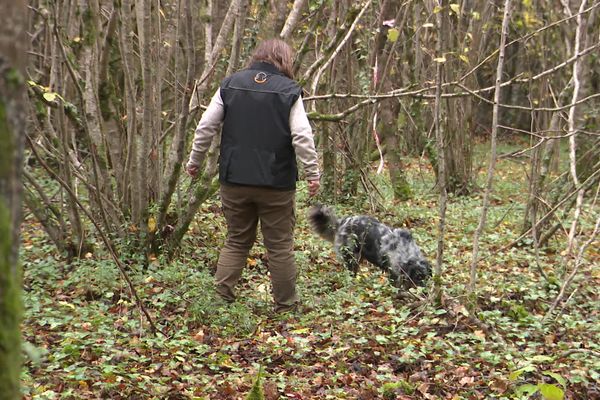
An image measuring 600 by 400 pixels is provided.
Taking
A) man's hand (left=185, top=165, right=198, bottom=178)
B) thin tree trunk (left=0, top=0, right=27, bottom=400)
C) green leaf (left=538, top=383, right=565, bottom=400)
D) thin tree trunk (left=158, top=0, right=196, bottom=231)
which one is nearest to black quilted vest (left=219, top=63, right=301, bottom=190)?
man's hand (left=185, top=165, right=198, bottom=178)

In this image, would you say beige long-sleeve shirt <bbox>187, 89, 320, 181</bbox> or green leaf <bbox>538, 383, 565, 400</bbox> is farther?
beige long-sleeve shirt <bbox>187, 89, 320, 181</bbox>

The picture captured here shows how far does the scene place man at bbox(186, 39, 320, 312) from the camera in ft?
16.6

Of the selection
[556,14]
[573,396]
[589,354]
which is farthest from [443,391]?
[556,14]

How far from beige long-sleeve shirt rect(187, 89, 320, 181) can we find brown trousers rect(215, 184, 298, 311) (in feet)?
0.99

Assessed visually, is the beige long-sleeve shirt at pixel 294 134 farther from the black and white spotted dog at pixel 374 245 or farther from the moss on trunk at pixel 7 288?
the moss on trunk at pixel 7 288

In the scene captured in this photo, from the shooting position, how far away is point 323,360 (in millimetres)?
4398

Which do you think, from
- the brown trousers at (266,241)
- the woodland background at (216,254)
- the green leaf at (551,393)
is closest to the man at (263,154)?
the brown trousers at (266,241)

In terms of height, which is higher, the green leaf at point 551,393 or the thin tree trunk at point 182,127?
the thin tree trunk at point 182,127

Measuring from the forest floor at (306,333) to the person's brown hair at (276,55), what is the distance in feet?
6.13

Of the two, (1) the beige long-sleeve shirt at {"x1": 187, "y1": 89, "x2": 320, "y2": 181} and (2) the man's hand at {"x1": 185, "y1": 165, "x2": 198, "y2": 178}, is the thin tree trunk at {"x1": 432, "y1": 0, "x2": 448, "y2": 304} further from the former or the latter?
(2) the man's hand at {"x1": 185, "y1": 165, "x2": 198, "y2": 178}

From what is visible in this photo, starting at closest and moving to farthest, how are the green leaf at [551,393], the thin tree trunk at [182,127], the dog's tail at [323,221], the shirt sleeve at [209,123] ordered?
the green leaf at [551,393], the shirt sleeve at [209,123], the thin tree trunk at [182,127], the dog's tail at [323,221]

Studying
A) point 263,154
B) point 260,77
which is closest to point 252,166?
point 263,154

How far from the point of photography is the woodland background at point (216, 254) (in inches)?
152

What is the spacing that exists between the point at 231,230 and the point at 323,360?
1.50m
